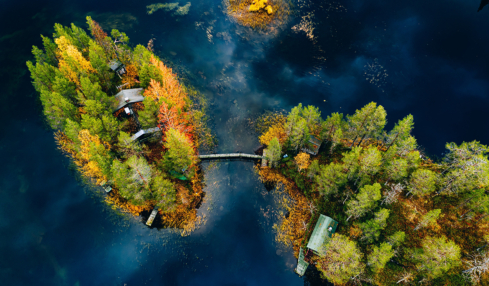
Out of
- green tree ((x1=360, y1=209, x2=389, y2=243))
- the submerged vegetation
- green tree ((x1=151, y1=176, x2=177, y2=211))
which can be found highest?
the submerged vegetation

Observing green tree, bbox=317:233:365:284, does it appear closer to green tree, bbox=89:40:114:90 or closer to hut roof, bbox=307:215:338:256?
hut roof, bbox=307:215:338:256

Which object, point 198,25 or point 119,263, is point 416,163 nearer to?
point 119,263

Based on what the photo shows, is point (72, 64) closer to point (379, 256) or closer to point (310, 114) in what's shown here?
point (310, 114)

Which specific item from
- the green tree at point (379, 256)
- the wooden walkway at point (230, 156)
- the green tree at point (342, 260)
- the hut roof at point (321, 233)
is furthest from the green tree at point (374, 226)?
the wooden walkway at point (230, 156)

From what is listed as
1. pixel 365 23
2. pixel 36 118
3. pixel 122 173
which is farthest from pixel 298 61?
pixel 36 118

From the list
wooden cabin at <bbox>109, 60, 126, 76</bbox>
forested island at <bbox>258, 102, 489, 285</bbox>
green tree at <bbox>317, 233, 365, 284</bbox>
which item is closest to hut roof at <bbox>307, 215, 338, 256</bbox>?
forested island at <bbox>258, 102, 489, 285</bbox>

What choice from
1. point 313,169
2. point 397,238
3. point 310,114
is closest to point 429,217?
point 397,238
